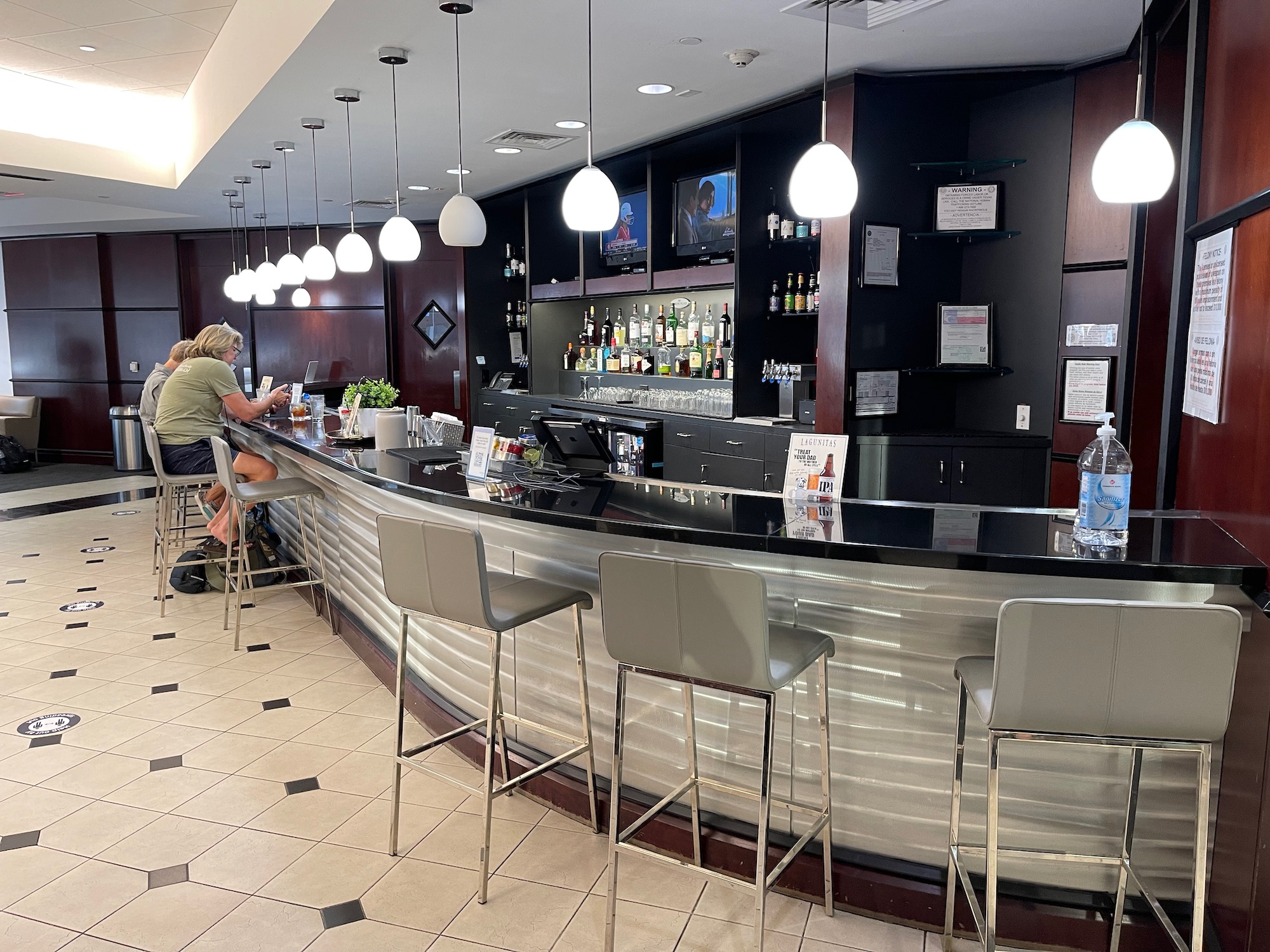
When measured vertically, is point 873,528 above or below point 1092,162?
below

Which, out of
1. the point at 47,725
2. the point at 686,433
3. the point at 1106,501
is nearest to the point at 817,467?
the point at 1106,501

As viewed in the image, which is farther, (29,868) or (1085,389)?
(1085,389)

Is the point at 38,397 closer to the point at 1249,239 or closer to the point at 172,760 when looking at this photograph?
the point at 172,760

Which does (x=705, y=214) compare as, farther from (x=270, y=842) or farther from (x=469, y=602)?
(x=270, y=842)

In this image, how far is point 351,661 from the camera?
4.57 meters

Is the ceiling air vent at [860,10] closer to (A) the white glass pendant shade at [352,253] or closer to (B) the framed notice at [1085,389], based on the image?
(B) the framed notice at [1085,389]

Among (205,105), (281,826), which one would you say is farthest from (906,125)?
(205,105)

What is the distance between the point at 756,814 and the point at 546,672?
2.88ft

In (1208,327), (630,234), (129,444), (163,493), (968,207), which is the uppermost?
(630,234)

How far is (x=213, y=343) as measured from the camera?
6.03 m

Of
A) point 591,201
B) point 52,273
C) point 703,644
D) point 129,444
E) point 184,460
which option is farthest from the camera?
point 52,273

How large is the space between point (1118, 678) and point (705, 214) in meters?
5.48

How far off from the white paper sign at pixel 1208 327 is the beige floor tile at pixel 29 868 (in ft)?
12.3

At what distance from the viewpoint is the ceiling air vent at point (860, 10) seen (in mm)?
3793
